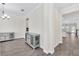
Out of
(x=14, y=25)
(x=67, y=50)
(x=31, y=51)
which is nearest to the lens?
(x=31, y=51)

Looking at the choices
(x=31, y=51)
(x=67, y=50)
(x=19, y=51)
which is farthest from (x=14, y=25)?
(x=67, y=50)

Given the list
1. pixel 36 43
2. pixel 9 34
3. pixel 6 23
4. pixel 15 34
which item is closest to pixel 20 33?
pixel 15 34

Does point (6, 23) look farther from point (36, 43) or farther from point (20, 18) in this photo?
point (36, 43)

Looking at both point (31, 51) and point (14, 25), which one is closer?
point (31, 51)

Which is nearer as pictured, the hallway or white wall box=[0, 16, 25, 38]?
the hallway

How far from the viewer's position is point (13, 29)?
873cm

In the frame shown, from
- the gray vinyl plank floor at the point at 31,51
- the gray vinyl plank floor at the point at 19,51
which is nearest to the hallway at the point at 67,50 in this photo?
the gray vinyl plank floor at the point at 31,51

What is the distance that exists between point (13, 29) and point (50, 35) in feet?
20.0

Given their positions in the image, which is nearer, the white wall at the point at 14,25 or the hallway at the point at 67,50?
the hallway at the point at 67,50

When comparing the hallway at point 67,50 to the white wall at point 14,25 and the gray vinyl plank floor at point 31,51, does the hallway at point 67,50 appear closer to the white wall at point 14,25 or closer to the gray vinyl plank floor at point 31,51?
the gray vinyl plank floor at point 31,51

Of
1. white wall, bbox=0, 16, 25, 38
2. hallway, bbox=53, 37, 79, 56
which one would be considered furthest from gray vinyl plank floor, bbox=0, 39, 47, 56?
white wall, bbox=0, 16, 25, 38

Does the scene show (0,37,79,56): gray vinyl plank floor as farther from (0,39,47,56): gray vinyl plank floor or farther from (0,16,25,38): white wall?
(0,16,25,38): white wall

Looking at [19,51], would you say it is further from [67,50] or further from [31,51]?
[67,50]

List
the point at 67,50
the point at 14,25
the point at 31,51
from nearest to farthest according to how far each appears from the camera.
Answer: the point at 31,51 < the point at 67,50 < the point at 14,25
